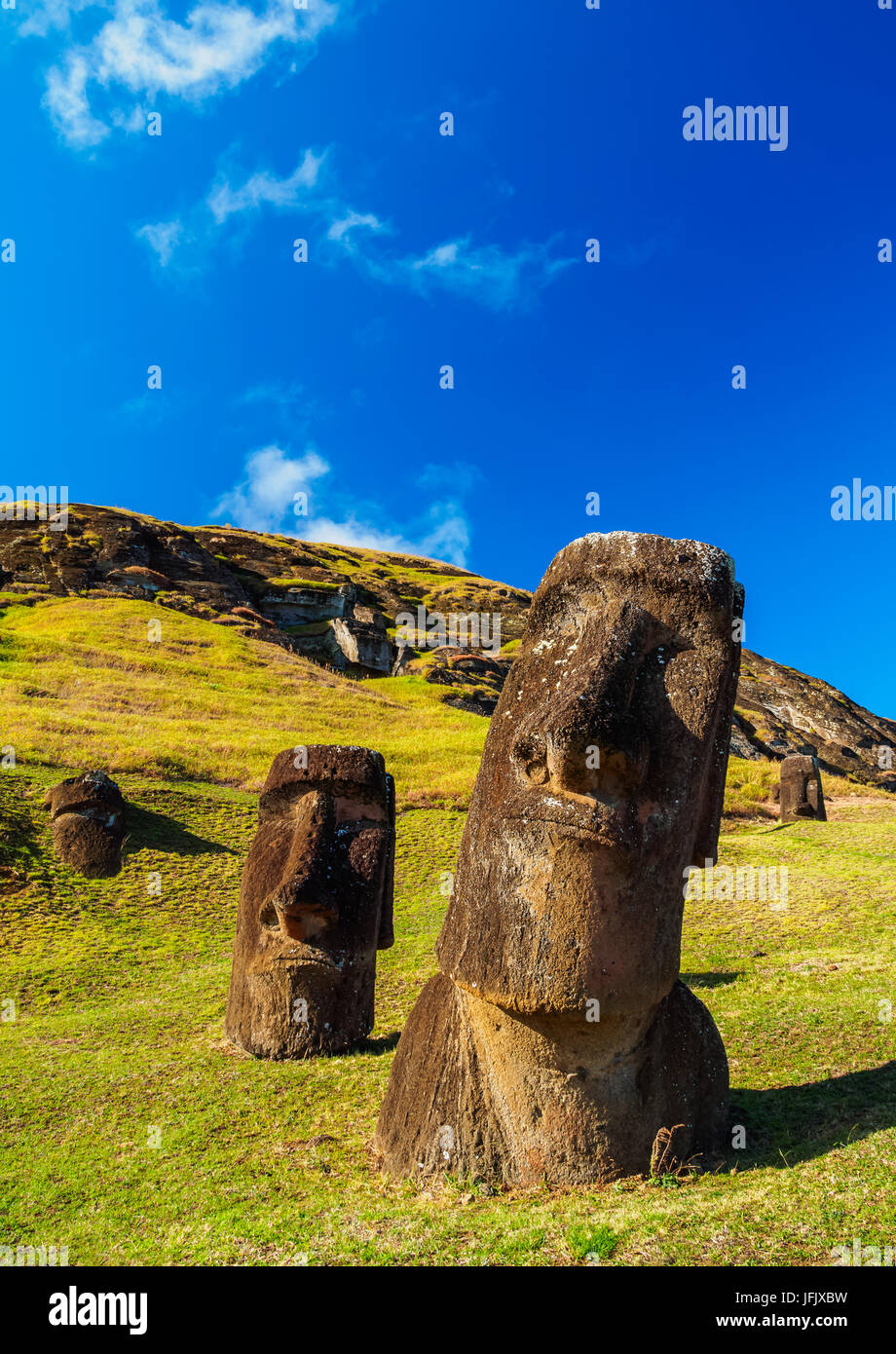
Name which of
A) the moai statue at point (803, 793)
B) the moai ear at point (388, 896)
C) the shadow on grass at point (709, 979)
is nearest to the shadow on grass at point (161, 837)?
the moai ear at point (388, 896)

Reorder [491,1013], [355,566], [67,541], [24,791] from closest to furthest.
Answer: [491,1013] → [24,791] → [67,541] → [355,566]

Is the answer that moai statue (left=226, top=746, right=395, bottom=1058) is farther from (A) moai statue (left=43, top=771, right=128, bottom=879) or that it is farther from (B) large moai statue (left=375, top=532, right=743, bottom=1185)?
(A) moai statue (left=43, top=771, right=128, bottom=879)

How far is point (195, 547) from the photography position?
239 feet

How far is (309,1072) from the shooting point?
8461 mm

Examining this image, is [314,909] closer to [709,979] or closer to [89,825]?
Result: [709,979]

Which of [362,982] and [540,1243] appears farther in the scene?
[362,982]

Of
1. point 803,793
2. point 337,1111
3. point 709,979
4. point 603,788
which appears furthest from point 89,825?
point 803,793

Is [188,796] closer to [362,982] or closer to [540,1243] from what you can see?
[362,982]

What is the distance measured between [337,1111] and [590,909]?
362 centimetres

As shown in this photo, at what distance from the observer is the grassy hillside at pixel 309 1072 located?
467 cm

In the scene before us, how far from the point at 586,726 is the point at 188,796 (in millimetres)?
18588

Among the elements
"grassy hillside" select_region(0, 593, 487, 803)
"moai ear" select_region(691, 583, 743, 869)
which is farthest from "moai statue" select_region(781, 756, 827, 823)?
"moai ear" select_region(691, 583, 743, 869)

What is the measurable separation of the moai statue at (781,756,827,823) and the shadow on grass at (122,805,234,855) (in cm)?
1589

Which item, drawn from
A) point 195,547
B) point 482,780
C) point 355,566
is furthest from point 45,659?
point 355,566
